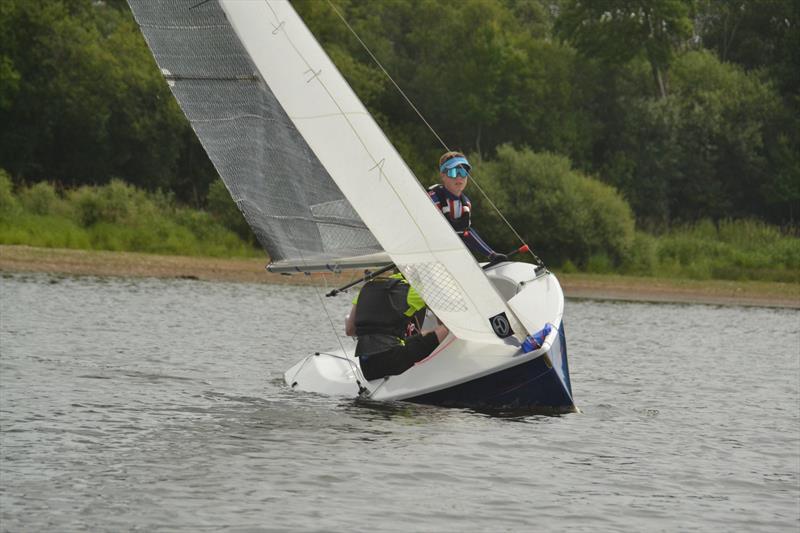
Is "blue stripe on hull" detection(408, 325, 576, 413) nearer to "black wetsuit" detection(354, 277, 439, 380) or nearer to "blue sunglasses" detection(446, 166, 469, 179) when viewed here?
"black wetsuit" detection(354, 277, 439, 380)

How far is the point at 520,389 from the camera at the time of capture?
13508mm

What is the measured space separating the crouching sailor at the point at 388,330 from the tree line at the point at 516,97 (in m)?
33.5

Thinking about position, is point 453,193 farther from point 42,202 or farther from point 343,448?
point 42,202

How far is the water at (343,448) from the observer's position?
9734mm

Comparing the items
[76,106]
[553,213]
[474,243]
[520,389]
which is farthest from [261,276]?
[520,389]

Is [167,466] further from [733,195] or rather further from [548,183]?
[733,195]

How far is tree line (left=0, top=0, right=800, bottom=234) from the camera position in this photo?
48.3 m

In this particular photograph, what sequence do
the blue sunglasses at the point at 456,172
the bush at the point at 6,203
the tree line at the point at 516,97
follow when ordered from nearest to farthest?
the blue sunglasses at the point at 456,172
the bush at the point at 6,203
the tree line at the point at 516,97

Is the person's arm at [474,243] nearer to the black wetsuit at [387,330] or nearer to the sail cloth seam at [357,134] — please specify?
the black wetsuit at [387,330]

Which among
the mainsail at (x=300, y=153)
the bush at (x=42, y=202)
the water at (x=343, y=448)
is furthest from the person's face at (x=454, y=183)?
the bush at (x=42, y=202)

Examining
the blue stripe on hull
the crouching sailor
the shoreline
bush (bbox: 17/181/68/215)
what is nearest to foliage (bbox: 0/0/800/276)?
bush (bbox: 17/181/68/215)

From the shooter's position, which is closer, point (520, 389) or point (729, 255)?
point (520, 389)

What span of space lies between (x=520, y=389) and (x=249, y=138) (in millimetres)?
3571

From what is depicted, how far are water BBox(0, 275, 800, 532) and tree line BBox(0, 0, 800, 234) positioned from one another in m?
28.9
